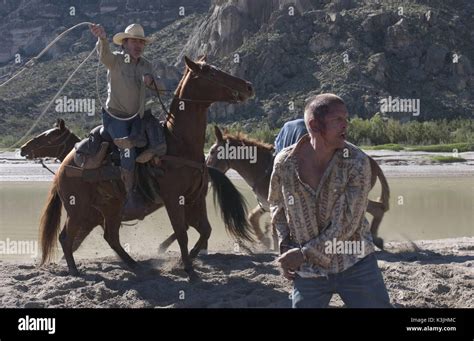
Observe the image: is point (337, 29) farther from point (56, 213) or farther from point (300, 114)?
point (56, 213)

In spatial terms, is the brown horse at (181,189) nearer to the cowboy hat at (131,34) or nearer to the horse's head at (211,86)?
the horse's head at (211,86)

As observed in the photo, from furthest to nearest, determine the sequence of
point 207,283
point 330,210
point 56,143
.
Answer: point 56,143, point 207,283, point 330,210

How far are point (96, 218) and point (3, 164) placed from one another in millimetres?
27122

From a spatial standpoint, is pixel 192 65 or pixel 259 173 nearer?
pixel 192 65

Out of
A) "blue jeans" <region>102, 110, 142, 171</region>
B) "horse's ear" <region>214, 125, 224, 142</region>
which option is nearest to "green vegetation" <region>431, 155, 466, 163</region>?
"horse's ear" <region>214, 125, 224, 142</region>

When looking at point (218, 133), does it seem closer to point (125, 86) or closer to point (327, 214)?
point (125, 86)

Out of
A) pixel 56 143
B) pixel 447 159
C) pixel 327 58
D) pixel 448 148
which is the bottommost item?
pixel 447 159

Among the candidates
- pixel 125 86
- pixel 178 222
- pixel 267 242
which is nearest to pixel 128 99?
pixel 125 86

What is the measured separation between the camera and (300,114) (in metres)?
49.1

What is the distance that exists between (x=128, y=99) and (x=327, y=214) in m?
4.90

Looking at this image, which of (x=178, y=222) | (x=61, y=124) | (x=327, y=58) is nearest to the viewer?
(x=178, y=222)

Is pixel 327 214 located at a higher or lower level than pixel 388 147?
lower

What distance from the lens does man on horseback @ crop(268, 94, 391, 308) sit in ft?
16.0

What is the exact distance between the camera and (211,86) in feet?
30.8
